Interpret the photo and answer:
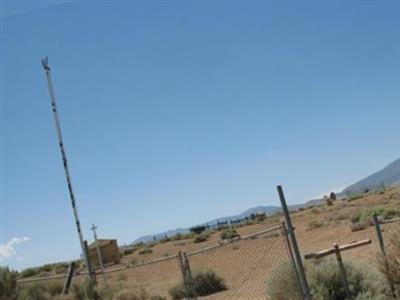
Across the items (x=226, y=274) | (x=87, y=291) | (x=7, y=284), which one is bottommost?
(x=226, y=274)

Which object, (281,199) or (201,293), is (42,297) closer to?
(201,293)

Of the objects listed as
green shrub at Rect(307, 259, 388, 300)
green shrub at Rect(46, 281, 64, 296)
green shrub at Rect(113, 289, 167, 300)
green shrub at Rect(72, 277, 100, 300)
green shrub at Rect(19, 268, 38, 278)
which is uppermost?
green shrub at Rect(19, 268, 38, 278)

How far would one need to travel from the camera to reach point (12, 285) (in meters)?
17.0

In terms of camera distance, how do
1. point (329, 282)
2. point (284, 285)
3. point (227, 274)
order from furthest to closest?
point (227, 274)
point (284, 285)
point (329, 282)

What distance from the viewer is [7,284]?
1683 centimetres

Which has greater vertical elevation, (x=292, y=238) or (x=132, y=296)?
(x=292, y=238)

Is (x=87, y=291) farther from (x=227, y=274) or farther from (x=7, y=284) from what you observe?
(x=227, y=274)

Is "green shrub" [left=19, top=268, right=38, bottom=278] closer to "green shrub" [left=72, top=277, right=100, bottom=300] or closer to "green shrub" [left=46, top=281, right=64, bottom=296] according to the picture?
"green shrub" [left=46, top=281, right=64, bottom=296]

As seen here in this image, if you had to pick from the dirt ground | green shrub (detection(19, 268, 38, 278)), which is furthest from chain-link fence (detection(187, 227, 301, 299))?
green shrub (detection(19, 268, 38, 278))

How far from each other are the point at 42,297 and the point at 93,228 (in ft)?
9.32

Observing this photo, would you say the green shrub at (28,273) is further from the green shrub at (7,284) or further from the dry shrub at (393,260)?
the dry shrub at (393,260)

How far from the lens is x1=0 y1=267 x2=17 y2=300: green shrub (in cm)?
1669

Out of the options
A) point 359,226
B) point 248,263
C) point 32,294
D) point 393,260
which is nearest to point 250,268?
point 248,263

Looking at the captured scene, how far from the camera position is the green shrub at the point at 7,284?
54.7 ft
